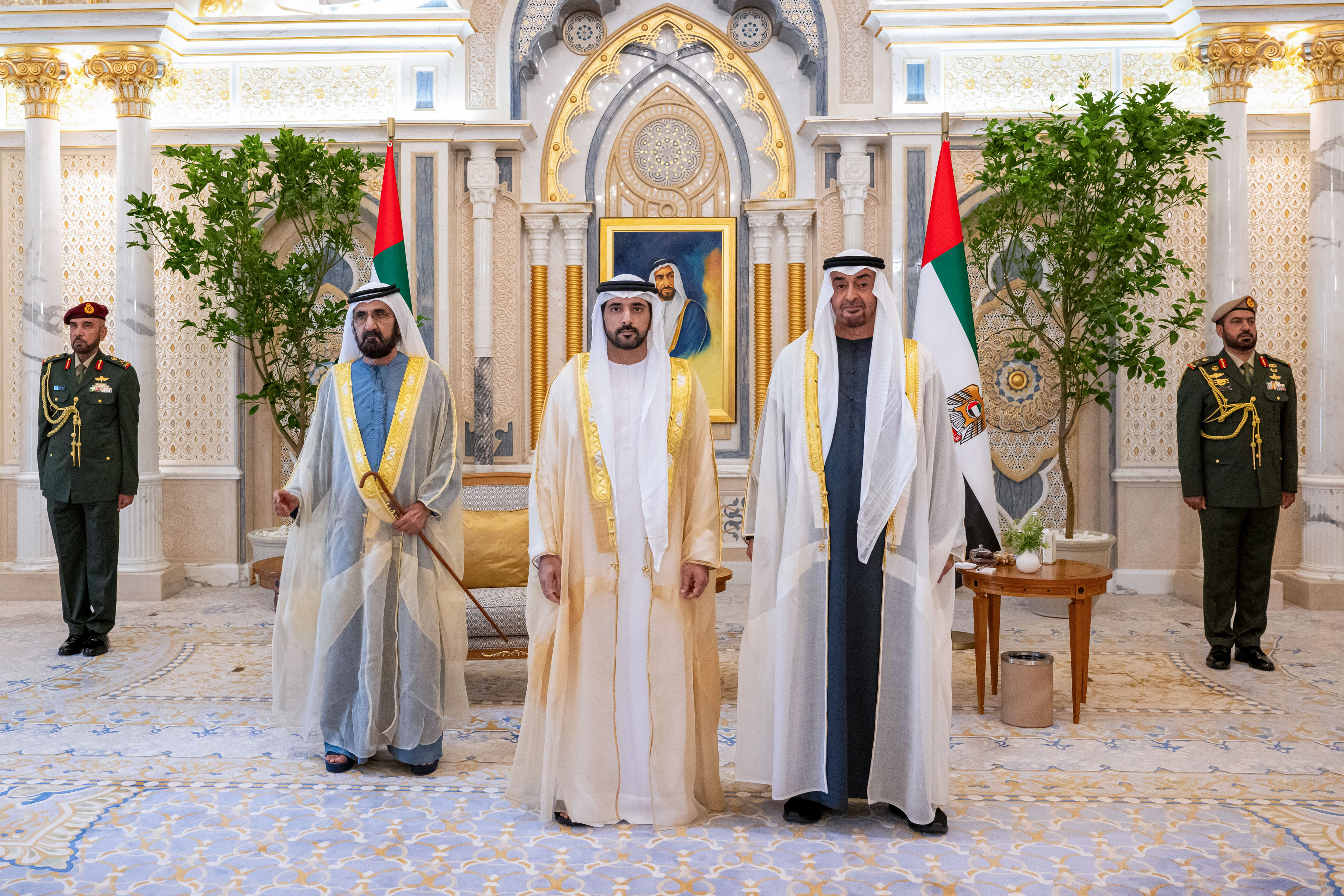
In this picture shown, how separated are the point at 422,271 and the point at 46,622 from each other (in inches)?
119

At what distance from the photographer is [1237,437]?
4844 mm

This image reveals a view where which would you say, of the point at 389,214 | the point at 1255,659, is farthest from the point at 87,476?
the point at 1255,659

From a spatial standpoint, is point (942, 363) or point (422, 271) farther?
point (422, 271)

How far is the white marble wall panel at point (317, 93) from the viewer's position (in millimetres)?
7027

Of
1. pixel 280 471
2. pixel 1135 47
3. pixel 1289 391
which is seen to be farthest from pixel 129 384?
pixel 1135 47

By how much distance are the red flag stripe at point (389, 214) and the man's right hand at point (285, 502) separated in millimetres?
3055

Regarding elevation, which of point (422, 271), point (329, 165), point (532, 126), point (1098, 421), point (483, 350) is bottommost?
point (1098, 421)

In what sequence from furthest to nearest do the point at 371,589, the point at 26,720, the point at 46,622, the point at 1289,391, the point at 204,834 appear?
the point at 46,622 < the point at 1289,391 < the point at 26,720 < the point at 371,589 < the point at 204,834

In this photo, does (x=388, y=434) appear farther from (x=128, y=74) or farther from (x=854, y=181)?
(x=128, y=74)

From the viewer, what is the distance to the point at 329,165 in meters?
6.18

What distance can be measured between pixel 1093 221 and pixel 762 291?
2.15 meters

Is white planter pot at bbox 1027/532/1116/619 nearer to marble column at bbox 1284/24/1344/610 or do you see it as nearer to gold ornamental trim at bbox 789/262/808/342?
marble column at bbox 1284/24/1344/610

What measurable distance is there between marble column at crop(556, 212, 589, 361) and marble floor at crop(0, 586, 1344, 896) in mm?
2982

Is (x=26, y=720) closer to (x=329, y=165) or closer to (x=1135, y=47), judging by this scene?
(x=329, y=165)
